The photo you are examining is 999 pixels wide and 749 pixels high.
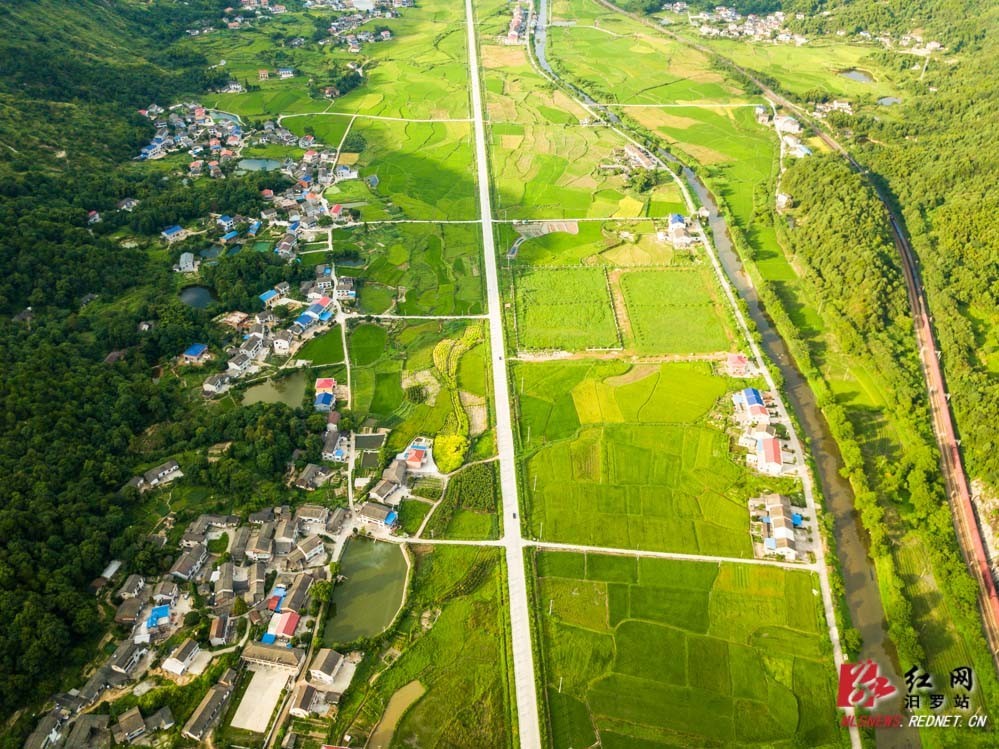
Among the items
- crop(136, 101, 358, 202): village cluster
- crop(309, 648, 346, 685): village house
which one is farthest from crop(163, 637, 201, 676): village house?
crop(136, 101, 358, 202): village cluster

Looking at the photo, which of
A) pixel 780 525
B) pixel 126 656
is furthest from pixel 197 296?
pixel 780 525

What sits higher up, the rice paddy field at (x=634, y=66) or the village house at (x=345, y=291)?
the rice paddy field at (x=634, y=66)

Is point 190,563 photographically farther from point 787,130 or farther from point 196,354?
point 787,130

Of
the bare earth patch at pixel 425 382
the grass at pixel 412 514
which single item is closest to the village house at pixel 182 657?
the grass at pixel 412 514

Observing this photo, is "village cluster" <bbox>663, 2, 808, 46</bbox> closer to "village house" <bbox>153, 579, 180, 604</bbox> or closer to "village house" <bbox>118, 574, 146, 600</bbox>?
"village house" <bbox>153, 579, 180, 604</bbox>

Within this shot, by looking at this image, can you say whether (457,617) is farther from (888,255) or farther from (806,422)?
(888,255)

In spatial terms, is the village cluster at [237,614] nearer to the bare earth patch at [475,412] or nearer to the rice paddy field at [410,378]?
the rice paddy field at [410,378]
